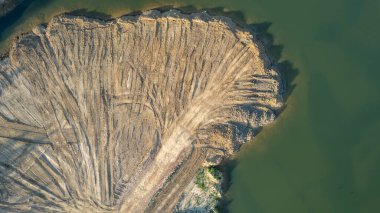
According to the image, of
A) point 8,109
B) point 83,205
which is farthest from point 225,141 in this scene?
point 8,109

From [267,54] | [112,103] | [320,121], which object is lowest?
[112,103]

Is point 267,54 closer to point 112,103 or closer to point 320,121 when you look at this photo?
point 320,121

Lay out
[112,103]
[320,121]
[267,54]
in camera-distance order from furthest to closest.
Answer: [320,121]
[267,54]
[112,103]

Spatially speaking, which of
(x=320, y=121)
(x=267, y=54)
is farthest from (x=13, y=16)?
(x=320, y=121)

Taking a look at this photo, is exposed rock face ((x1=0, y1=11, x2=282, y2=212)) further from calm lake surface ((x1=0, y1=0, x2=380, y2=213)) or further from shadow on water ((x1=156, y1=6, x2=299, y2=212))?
calm lake surface ((x1=0, y1=0, x2=380, y2=213))

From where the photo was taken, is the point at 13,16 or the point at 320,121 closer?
the point at 13,16
